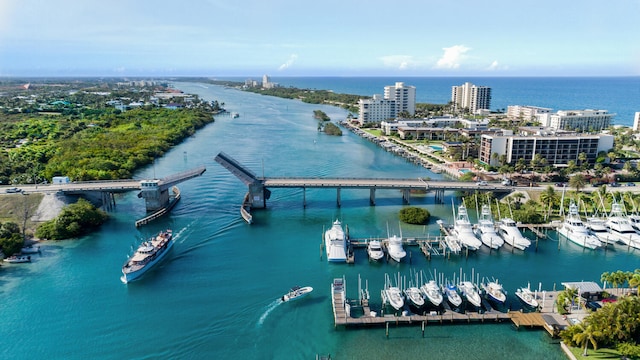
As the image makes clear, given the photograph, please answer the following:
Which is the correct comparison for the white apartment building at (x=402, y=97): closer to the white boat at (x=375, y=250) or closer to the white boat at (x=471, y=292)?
the white boat at (x=375, y=250)

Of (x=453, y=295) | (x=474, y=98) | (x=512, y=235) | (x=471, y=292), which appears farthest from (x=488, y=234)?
(x=474, y=98)

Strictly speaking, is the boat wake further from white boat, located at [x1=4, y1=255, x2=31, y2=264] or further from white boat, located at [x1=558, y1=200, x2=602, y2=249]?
white boat, located at [x1=558, y1=200, x2=602, y2=249]

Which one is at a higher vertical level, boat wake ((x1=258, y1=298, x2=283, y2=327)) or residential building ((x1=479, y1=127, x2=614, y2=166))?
residential building ((x1=479, y1=127, x2=614, y2=166))

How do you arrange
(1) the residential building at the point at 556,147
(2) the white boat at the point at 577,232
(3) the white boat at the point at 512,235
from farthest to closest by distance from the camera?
Result: (1) the residential building at the point at 556,147 < (2) the white boat at the point at 577,232 < (3) the white boat at the point at 512,235

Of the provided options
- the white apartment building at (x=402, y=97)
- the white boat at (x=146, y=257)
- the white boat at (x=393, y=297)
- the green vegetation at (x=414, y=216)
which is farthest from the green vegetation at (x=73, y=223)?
the white apartment building at (x=402, y=97)

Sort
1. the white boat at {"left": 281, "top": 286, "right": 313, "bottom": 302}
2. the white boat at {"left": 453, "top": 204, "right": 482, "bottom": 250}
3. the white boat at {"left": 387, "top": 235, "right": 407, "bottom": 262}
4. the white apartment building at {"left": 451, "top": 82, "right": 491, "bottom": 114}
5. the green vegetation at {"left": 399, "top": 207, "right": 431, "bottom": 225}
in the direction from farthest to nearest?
the white apartment building at {"left": 451, "top": 82, "right": 491, "bottom": 114}
the green vegetation at {"left": 399, "top": 207, "right": 431, "bottom": 225}
the white boat at {"left": 453, "top": 204, "right": 482, "bottom": 250}
the white boat at {"left": 387, "top": 235, "right": 407, "bottom": 262}
the white boat at {"left": 281, "top": 286, "right": 313, "bottom": 302}

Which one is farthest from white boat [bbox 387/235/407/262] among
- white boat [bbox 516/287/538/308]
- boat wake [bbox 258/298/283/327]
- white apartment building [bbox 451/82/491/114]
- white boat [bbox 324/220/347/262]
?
white apartment building [bbox 451/82/491/114]
